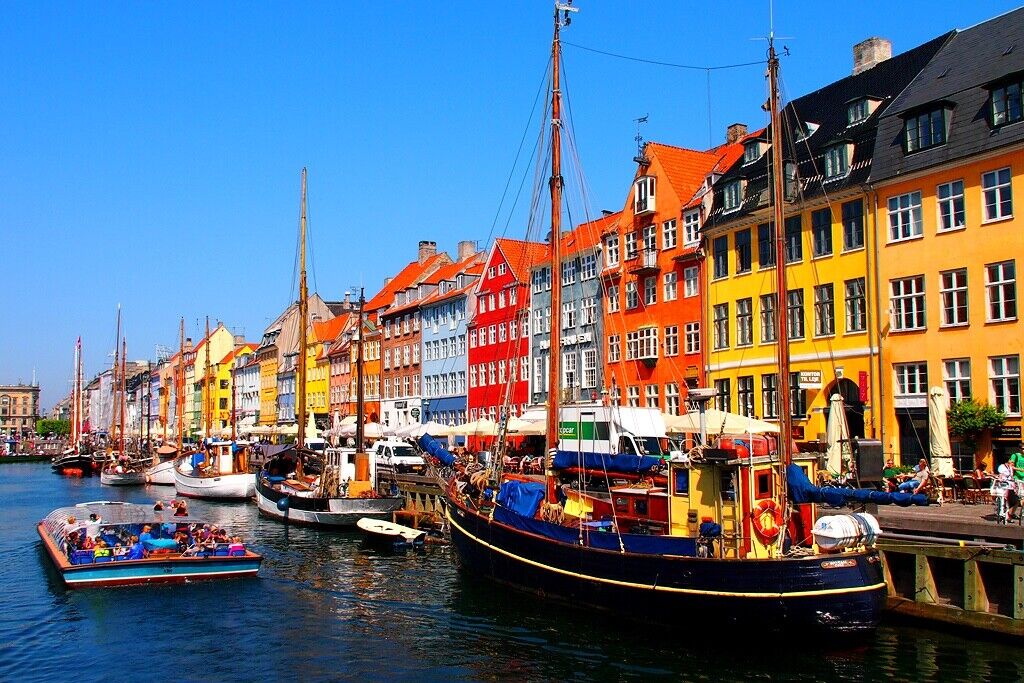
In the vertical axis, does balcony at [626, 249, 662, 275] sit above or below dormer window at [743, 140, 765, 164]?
below

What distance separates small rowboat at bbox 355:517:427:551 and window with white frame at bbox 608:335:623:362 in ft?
68.8

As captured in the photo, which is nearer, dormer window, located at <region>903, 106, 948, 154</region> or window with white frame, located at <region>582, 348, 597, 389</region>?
dormer window, located at <region>903, 106, 948, 154</region>

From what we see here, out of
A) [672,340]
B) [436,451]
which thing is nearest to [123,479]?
[672,340]

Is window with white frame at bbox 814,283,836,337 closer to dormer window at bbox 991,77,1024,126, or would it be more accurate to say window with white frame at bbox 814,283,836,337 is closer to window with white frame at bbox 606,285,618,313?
dormer window at bbox 991,77,1024,126

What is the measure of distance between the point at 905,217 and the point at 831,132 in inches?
299

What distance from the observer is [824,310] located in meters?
41.4

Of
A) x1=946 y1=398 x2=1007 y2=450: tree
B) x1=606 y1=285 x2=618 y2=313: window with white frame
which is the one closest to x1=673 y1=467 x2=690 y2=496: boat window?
x1=946 y1=398 x2=1007 y2=450: tree

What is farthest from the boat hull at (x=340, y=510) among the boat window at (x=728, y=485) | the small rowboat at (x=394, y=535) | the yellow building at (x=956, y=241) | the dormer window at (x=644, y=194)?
the boat window at (x=728, y=485)

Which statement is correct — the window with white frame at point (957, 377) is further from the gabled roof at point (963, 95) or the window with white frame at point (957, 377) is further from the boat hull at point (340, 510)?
the boat hull at point (340, 510)

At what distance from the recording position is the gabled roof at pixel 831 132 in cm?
4078

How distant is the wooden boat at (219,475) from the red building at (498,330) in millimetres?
16061

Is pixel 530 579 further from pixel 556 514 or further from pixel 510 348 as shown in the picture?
pixel 510 348

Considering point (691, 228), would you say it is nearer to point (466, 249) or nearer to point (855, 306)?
point (855, 306)

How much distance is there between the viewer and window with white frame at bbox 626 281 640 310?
177 ft
